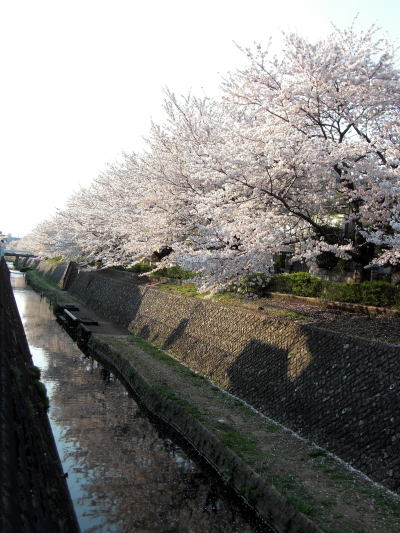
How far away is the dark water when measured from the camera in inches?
258

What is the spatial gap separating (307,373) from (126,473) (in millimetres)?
3820

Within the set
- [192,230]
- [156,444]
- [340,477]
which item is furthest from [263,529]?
[192,230]

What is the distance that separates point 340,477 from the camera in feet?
22.0

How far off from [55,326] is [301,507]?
1967 cm

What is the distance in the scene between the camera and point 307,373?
934cm

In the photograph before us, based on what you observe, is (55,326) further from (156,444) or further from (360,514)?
(360,514)

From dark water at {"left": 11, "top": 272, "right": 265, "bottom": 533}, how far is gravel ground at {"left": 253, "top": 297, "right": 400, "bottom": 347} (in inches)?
157

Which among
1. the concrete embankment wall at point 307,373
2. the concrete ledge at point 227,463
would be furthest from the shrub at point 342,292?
the concrete ledge at point 227,463

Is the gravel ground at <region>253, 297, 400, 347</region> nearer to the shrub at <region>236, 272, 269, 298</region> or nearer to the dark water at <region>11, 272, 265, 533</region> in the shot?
the shrub at <region>236, 272, 269, 298</region>

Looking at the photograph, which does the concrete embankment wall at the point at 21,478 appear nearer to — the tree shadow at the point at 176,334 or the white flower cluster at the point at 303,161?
the white flower cluster at the point at 303,161

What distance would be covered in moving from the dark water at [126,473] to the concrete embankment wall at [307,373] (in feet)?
6.41

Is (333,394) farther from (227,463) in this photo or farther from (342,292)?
(342,292)

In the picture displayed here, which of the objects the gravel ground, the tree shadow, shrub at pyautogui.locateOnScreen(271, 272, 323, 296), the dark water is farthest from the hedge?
the dark water

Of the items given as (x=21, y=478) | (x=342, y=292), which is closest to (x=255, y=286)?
(x=342, y=292)
